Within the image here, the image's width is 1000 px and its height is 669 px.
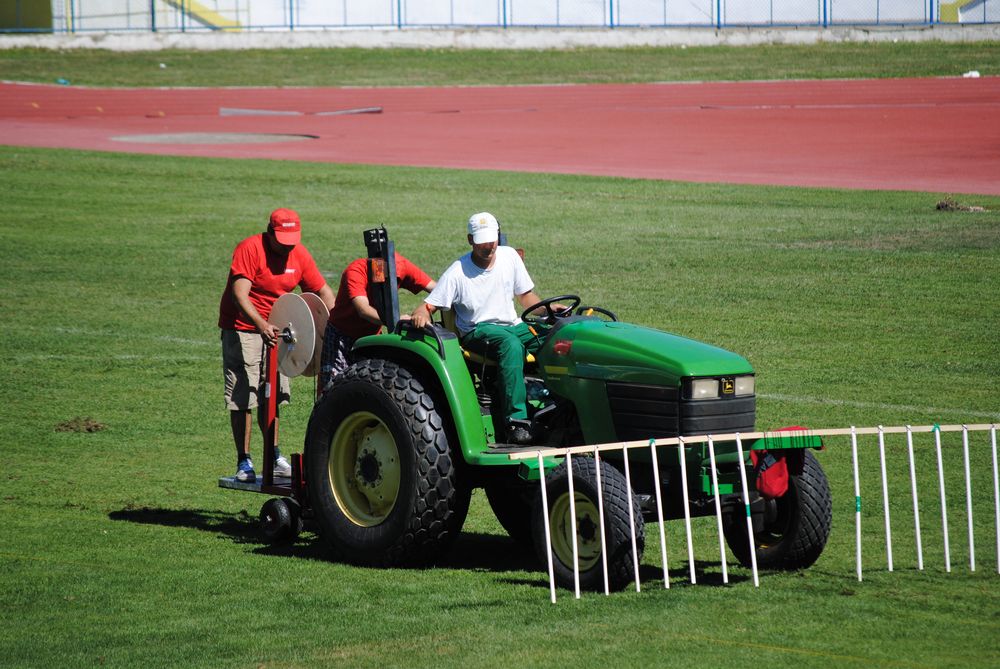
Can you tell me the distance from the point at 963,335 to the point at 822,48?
37.0 m

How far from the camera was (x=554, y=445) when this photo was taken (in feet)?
26.6

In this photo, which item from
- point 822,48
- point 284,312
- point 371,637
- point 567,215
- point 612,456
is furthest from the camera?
point 822,48

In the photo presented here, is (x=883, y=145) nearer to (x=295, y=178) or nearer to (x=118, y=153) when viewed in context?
(x=295, y=178)

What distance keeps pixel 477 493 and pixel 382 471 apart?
7.22ft

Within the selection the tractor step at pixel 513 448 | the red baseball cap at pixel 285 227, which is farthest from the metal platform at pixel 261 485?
the tractor step at pixel 513 448

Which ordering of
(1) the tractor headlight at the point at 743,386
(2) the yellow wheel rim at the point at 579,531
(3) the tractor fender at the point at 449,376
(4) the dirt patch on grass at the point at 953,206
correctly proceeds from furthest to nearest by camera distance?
(4) the dirt patch on grass at the point at 953,206 < (3) the tractor fender at the point at 449,376 < (1) the tractor headlight at the point at 743,386 < (2) the yellow wheel rim at the point at 579,531

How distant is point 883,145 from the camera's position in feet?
97.4

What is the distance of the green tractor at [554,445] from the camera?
7.54 meters

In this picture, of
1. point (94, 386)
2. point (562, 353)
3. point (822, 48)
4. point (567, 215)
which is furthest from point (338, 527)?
point (822, 48)

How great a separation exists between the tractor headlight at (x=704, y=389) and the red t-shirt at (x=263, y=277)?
→ 11.4ft

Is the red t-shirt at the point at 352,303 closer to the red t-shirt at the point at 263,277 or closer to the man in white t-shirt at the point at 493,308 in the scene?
the red t-shirt at the point at 263,277

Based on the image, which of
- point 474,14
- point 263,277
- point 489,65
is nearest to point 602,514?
point 263,277

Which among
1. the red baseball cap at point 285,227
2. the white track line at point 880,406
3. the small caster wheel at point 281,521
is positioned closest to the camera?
the small caster wheel at point 281,521

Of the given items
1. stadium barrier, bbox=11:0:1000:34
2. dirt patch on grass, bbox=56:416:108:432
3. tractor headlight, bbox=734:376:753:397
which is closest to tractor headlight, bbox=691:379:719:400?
tractor headlight, bbox=734:376:753:397
